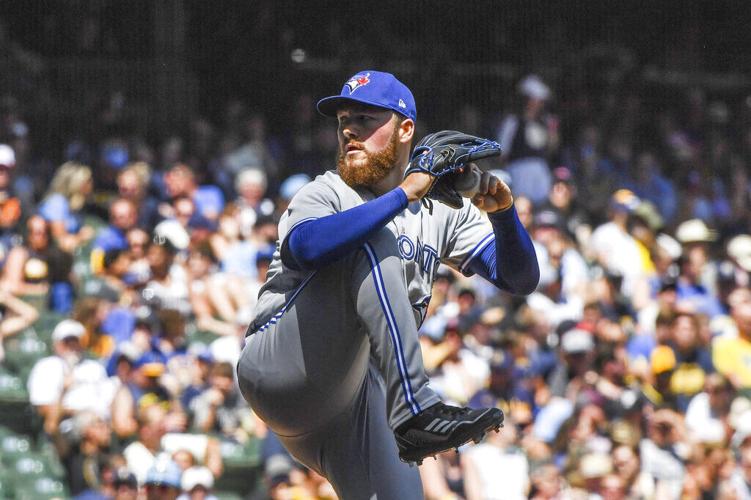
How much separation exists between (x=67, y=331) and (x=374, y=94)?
15.5 ft

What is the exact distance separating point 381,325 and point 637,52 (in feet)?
37.5

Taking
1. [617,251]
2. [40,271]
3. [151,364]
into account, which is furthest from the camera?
[617,251]

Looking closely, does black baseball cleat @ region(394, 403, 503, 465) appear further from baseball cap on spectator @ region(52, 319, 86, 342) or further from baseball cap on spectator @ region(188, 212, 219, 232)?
baseball cap on spectator @ region(188, 212, 219, 232)

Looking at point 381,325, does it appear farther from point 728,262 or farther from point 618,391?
point 728,262

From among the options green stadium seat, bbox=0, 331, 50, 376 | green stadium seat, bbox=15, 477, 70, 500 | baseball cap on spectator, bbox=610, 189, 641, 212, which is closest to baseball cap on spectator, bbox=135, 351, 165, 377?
green stadium seat, bbox=0, 331, 50, 376

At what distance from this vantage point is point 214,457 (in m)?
8.28

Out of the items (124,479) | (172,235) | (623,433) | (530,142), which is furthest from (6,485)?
(530,142)

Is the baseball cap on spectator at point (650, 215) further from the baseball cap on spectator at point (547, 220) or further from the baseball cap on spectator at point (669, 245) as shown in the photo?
the baseball cap on spectator at point (547, 220)

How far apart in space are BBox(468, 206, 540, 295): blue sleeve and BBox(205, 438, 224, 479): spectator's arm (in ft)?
12.1

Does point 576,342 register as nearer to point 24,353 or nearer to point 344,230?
point 24,353

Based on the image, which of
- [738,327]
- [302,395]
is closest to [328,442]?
[302,395]

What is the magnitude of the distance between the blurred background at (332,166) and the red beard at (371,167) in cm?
348

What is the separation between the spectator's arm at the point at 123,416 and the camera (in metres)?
8.34

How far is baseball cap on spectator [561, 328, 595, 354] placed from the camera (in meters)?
9.17
